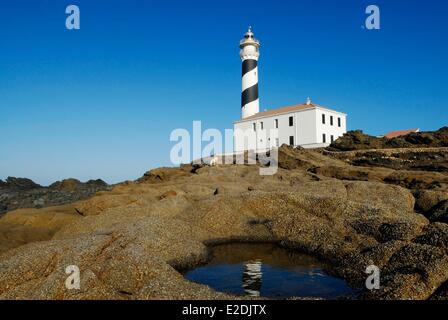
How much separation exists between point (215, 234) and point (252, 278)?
19.3ft

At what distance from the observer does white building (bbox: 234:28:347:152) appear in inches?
2042

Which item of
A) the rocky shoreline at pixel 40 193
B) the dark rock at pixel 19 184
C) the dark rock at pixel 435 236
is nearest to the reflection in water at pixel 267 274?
the dark rock at pixel 435 236

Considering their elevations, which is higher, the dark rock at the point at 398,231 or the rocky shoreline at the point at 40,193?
the rocky shoreline at the point at 40,193

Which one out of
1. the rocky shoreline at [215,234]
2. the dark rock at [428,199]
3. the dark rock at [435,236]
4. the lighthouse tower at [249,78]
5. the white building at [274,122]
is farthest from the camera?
the lighthouse tower at [249,78]

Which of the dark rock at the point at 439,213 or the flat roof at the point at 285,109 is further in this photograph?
the flat roof at the point at 285,109

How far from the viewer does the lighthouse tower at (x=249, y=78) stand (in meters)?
61.5

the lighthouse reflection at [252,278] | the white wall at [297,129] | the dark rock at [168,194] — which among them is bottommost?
the lighthouse reflection at [252,278]

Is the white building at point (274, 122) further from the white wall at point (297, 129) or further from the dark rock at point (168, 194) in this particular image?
the dark rock at point (168, 194)

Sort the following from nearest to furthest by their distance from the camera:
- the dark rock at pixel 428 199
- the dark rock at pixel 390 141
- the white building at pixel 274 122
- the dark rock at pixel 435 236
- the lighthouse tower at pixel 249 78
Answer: the dark rock at pixel 435 236 → the dark rock at pixel 428 199 → the dark rock at pixel 390 141 → the white building at pixel 274 122 → the lighthouse tower at pixel 249 78

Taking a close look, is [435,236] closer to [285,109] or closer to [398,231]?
[398,231]

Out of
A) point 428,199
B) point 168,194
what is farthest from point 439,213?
point 168,194

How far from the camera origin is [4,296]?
1020cm

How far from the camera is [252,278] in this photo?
12734 mm

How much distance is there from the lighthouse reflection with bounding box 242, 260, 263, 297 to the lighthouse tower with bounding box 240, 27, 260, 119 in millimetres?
48433
